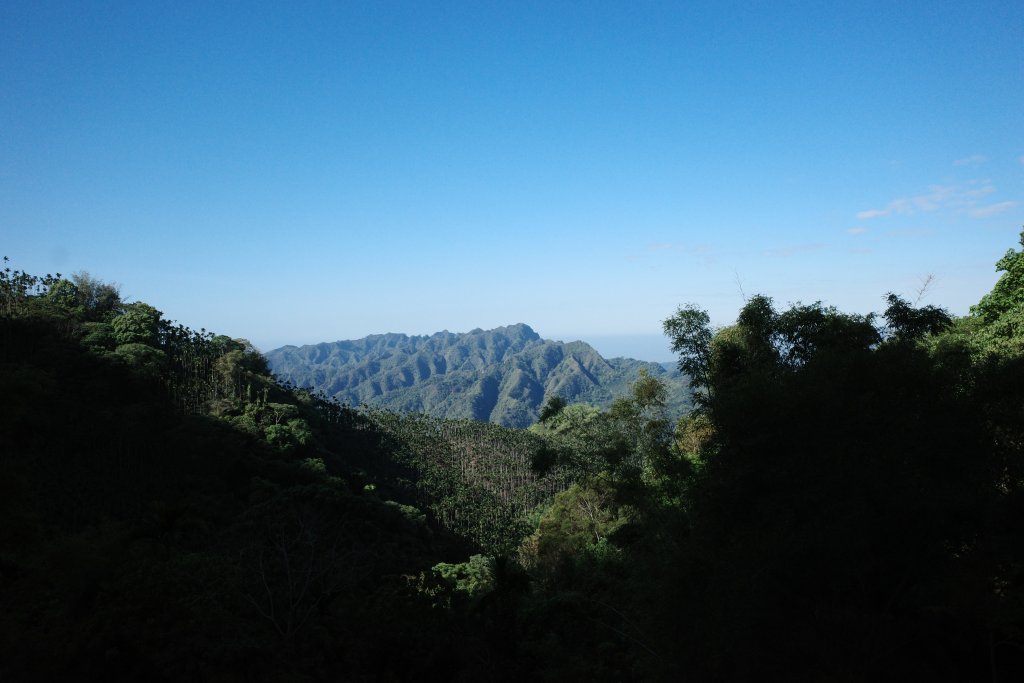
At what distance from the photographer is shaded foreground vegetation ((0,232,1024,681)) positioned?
37.1 ft

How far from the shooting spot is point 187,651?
55.9 feet

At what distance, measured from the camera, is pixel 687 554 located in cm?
1384

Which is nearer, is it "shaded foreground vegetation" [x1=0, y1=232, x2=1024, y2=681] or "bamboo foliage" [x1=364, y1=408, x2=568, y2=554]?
"shaded foreground vegetation" [x1=0, y1=232, x2=1024, y2=681]

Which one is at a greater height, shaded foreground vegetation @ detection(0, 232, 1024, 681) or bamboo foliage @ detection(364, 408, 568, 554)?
shaded foreground vegetation @ detection(0, 232, 1024, 681)

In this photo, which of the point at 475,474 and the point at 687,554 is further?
the point at 475,474

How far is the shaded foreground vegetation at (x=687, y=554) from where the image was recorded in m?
11.3

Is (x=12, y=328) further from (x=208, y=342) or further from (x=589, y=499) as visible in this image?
(x=589, y=499)

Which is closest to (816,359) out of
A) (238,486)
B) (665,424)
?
(665,424)

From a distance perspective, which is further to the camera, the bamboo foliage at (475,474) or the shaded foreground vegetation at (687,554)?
the bamboo foliage at (475,474)

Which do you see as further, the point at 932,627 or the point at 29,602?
the point at 29,602

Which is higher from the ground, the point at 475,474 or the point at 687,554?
the point at 687,554

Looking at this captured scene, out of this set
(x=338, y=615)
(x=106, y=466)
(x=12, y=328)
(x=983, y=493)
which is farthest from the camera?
(x=12, y=328)

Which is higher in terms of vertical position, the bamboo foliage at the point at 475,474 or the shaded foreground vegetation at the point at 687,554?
the shaded foreground vegetation at the point at 687,554

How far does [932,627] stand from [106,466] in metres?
56.4
